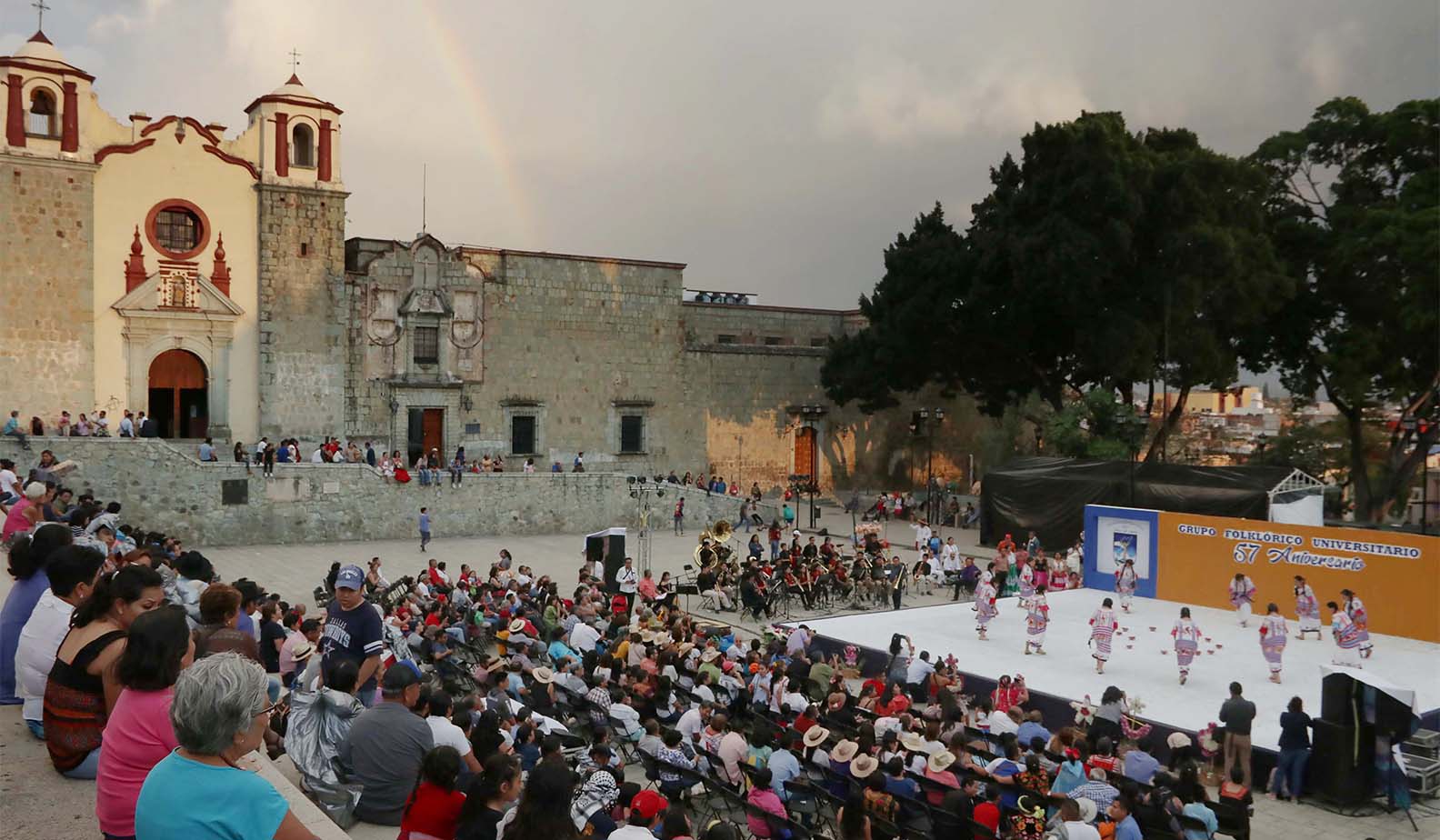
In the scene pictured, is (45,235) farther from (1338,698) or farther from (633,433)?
(1338,698)

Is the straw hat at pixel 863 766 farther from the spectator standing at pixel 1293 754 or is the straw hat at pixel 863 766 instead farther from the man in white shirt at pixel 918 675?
the man in white shirt at pixel 918 675

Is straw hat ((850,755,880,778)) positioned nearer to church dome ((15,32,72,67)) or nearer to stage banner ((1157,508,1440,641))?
stage banner ((1157,508,1440,641))

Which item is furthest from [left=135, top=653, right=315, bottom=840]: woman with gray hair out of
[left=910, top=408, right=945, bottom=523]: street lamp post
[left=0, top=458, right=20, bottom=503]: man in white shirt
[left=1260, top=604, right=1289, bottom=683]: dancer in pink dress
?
[left=910, top=408, right=945, bottom=523]: street lamp post

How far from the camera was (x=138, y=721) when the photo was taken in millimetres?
4074

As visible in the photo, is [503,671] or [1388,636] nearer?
[503,671]

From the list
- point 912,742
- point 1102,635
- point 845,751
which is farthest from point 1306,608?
point 845,751

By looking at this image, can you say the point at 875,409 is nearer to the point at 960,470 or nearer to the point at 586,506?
the point at 960,470

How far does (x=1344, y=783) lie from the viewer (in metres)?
12.6

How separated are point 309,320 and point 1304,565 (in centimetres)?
2911

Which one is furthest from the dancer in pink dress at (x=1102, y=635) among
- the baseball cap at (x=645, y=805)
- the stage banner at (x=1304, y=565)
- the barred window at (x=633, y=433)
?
the barred window at (x=633, y=433)

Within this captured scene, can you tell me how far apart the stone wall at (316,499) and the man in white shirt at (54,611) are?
79.5 ft

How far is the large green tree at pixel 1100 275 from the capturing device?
116ft

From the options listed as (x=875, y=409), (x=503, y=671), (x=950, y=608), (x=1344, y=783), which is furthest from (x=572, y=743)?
(x=875, y=409)

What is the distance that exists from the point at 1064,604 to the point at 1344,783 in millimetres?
11453
